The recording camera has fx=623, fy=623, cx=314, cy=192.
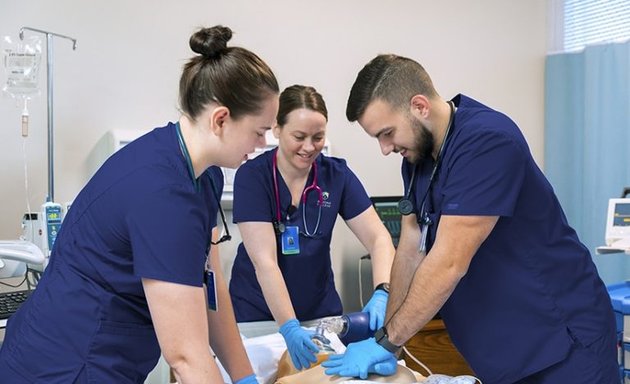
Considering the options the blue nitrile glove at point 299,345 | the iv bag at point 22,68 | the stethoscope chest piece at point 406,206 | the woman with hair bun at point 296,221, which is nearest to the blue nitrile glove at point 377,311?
the woman with hair bun at point 296,221

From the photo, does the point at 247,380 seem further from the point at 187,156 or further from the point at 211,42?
the point at 211,42

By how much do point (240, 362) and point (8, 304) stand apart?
95cm

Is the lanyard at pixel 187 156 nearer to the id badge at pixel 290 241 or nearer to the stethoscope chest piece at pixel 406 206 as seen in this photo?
the stethoscope chest piece at pixel 406 206

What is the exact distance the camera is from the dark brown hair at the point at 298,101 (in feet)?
6.83

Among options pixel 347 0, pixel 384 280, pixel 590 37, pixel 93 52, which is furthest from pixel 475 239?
pixel 590 37

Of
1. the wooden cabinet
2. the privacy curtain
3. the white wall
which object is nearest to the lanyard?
the white wall

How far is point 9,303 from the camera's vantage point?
1.97 metres

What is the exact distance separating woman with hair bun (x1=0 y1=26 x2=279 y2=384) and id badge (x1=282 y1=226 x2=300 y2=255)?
85 centimetres

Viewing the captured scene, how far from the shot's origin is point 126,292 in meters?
1.09

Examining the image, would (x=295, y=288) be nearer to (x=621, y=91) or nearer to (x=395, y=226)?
(x=395, y=226)

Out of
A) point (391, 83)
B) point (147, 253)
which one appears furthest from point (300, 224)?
point (147, 253)

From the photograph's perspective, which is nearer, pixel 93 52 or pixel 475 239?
pixel 475 239

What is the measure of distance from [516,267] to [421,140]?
362 mm

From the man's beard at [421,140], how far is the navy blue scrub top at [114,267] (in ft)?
1.95
